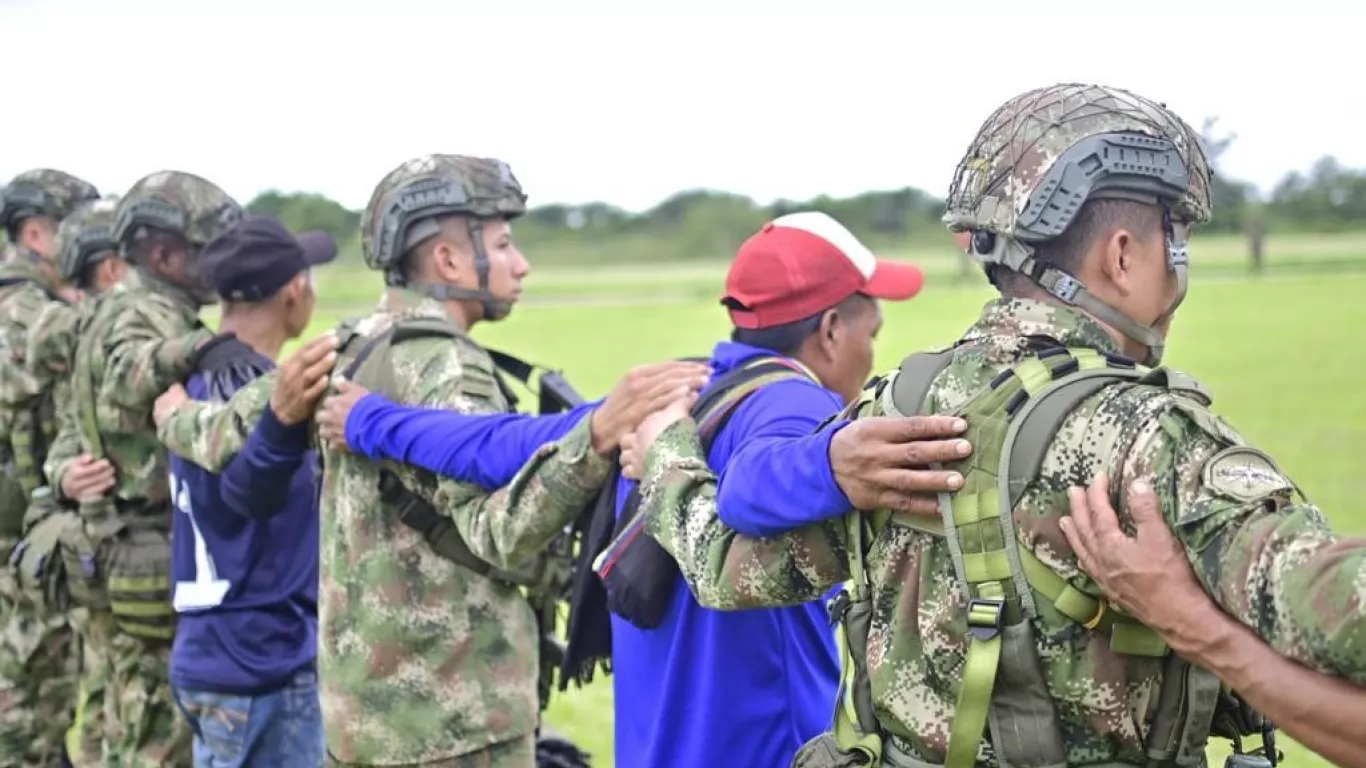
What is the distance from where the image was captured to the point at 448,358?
13.5ft

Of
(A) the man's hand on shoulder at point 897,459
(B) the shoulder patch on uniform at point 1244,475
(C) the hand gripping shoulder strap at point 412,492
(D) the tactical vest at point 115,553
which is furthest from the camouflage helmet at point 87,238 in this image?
(B) the shoulder patch on uniform at point 1244,475

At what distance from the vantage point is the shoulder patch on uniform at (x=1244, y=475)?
1967 millimetres

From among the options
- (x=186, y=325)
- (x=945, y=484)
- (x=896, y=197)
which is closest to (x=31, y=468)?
(x=186, y=325)

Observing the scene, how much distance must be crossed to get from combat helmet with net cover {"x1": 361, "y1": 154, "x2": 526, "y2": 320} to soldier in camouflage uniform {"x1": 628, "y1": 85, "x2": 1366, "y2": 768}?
2.19 meters

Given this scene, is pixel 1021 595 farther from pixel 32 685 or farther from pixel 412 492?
pixel 32 685

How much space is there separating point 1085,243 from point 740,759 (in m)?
1.56

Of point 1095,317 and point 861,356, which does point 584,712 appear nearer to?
point 861,356

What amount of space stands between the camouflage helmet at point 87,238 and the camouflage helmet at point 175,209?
3.08 ft

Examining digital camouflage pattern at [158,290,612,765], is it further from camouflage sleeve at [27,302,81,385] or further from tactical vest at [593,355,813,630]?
camouflage sleeve at [27,302,81,385]

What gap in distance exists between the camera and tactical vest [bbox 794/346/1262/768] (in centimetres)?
222

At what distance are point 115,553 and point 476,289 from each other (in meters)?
2.25

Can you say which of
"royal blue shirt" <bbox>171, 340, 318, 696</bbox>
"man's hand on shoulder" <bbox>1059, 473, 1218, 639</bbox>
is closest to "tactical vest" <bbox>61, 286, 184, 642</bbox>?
"royal blue shirt" <bbox>171, 340, 318, 696</bbox>

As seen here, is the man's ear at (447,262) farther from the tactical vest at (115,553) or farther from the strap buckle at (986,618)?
the strap buckle at (986,618)

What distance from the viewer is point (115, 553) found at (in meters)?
5.64
